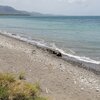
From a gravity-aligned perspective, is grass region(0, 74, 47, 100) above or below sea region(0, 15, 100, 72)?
above

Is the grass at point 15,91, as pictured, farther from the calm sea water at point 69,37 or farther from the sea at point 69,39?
the calm sea water at point 69,37

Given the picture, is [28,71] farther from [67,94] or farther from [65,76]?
[67,94]

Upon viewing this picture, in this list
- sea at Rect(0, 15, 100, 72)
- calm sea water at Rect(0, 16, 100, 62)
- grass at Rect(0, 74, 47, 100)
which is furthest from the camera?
calm sea water at Rect(0, 16, 100, 62)

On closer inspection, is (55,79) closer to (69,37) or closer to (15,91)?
(15,91)

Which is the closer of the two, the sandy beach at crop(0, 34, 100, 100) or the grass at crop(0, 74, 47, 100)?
the grass at crop(0, 74, 47, 100)

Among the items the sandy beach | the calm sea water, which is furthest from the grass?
the calm sea water

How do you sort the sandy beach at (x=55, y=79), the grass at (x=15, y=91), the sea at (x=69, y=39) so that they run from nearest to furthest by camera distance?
the grass at (x=15, y=91) → the sandy beach at (x=55, y=79) → the sea at (x=69, y=39)

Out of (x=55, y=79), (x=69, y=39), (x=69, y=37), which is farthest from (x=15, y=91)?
(x=69, y=37)

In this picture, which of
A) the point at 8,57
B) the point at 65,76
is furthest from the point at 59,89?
the point at 8,57

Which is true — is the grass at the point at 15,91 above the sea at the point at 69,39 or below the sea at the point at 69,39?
above

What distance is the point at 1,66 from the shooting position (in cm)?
1152

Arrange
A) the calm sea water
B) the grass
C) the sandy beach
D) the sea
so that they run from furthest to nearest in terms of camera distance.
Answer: the calm sea water < the sea < the sandy beach < the grass

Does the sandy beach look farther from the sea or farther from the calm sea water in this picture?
the calm sea water

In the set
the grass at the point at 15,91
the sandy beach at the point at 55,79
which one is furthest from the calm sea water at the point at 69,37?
the grass at the point at 15,91
